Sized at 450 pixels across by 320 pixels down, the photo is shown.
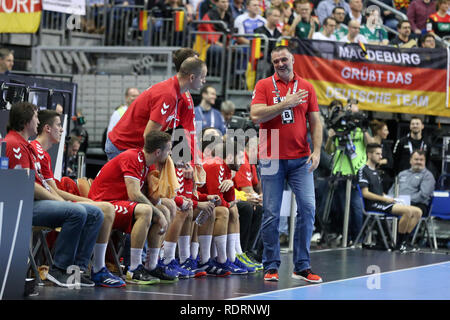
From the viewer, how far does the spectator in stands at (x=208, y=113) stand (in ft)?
40.8

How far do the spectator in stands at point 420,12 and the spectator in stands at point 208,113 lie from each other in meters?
6.14

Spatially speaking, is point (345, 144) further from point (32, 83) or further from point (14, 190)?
point (14, 190)

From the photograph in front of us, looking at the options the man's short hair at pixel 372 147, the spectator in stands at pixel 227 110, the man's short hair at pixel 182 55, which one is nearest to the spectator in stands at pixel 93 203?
the man's short hair at pixel 182 55

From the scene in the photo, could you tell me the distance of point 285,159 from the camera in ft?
26.8

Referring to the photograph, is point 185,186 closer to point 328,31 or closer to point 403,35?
point 328,31

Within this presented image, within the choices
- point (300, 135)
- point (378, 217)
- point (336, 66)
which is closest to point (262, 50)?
point (336, 66)

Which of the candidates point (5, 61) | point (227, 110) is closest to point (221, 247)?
point (5, 61)

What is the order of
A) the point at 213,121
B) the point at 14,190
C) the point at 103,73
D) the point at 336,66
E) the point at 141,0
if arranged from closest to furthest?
the point at 14,190, the point at 213,121, the point at 336,66, the point at 103,73, the point at 141,0

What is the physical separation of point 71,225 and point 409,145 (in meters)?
8.39
